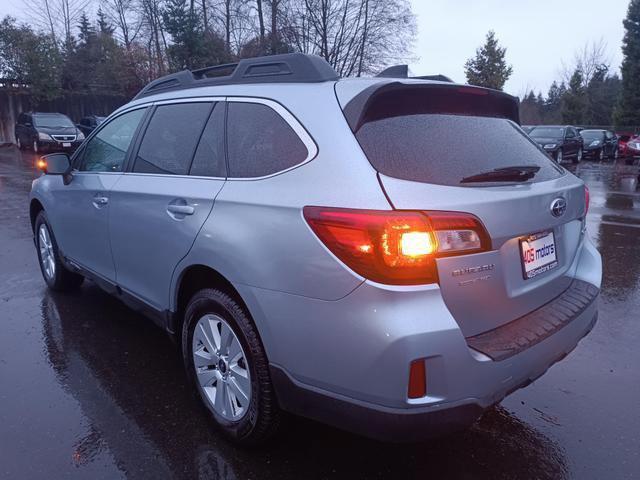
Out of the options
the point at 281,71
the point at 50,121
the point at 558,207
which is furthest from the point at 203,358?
the point at 50,121

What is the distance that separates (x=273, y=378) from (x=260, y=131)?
119 cm

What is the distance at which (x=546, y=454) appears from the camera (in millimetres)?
2578

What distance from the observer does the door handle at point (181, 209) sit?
8.71 ft

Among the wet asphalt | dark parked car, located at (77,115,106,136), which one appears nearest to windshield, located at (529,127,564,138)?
dark parked car, located at (77,115,106,136)

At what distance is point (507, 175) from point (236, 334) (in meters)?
1.49

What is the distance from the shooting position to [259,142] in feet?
8.14

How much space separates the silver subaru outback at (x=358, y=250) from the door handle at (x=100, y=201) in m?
0.52

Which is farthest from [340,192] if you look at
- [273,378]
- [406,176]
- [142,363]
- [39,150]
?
[39,150]

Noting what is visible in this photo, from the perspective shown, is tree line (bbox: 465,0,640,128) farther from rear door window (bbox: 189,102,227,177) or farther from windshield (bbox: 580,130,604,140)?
rear door window (bbox: 189,102,227,177)

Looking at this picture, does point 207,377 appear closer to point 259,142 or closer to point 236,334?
point 236,334

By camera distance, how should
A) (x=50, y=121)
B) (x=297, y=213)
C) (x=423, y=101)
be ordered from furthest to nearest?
1. (x=50, y=121)
2. (x=423, y=101)
3. (x=297, y=213)

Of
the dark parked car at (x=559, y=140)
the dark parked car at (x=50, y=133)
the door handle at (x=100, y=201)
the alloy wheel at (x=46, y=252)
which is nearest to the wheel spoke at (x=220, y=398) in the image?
the door handle at (x=100, y=201)

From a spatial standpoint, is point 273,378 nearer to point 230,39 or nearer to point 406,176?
point 406,176

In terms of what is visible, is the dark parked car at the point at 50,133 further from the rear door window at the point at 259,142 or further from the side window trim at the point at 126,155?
the rear door window at the point at 259,142
